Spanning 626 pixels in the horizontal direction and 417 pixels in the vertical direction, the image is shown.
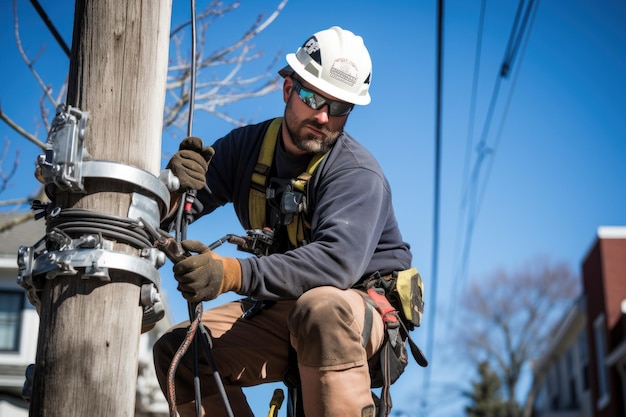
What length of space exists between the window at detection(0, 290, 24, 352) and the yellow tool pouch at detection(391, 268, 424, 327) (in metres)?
15.0

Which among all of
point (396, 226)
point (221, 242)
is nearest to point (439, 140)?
point (396, 226)

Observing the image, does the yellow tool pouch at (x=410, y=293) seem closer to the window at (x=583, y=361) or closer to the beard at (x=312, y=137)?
the beard at (x=312, y=137)

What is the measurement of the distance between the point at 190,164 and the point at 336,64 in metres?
0.96

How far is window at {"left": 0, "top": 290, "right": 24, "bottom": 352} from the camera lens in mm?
18078

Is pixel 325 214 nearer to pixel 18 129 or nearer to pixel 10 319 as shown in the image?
pixel 18 129

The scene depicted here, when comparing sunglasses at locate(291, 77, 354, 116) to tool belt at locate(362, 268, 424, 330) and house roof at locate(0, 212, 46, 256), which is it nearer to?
tool belt at locate(362, 268, 424, 330)

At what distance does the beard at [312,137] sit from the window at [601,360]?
22156mm

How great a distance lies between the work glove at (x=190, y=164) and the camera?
13.0ft

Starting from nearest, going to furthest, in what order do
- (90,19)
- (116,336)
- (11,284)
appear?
(116,336) → (90,19) → (11,284)

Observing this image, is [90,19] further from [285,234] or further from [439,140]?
[439,140]

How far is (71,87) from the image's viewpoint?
350cm

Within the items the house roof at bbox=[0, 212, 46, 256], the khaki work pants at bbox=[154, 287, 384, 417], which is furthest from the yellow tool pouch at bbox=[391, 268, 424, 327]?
the house roof at bbox=[0, 212, 46, 256]

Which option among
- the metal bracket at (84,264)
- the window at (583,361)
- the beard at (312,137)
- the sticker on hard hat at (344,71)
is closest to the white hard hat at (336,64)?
the sticker on hard hat at (344,71)

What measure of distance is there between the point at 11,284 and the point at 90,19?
1610 centimetres
